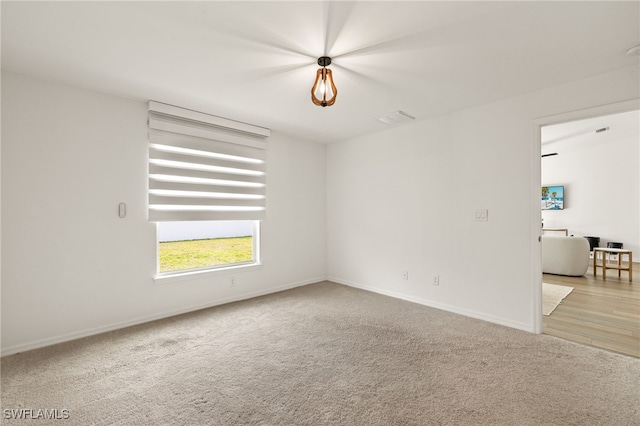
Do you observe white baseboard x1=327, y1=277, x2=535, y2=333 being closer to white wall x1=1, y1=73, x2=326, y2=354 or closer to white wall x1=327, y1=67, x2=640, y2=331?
white wall x1=327, y1=67, x2=640, y2=331

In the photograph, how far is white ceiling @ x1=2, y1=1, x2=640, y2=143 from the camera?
70.9 inches

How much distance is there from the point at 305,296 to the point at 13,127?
365 centimetres

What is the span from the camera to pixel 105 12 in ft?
5.94

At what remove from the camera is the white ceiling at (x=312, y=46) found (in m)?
1.80

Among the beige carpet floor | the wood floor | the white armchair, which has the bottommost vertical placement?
the beige carpet floor

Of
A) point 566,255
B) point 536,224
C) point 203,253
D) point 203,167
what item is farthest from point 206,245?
point 566,255

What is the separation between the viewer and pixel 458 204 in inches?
142

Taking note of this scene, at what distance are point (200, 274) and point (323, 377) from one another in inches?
88.0

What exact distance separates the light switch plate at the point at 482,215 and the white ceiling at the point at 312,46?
4.23 ft

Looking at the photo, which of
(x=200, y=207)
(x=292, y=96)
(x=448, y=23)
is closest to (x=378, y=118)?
(x=292, y=96)

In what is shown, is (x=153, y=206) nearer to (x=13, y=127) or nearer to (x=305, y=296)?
(x=13, y=127)

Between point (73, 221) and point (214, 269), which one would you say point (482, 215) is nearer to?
point (214, 269)

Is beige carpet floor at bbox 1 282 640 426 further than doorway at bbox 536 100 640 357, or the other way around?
doorway at bbox 536 100 640 357

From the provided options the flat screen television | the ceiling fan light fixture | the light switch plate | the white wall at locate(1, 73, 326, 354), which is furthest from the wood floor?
the white wall at locate(1, 73, 326, 354)
